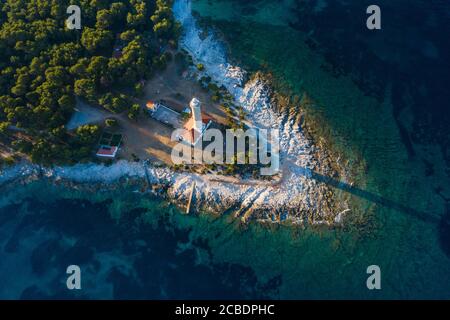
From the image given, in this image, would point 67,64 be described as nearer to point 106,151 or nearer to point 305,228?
point 106,151

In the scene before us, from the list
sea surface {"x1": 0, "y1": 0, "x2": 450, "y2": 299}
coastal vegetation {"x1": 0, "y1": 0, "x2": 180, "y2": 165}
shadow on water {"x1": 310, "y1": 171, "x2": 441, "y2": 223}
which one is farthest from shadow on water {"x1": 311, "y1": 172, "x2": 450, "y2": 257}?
coastal vegetation {"x1": 0, "y1": 0, "x2": 180, "y2": 165}

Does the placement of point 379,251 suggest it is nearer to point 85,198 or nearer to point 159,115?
point 159,115

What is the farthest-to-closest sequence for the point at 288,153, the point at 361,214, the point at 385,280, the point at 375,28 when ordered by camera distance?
the point at 375,28, the point at 288,153, the point at 361,214, the point at 385,280

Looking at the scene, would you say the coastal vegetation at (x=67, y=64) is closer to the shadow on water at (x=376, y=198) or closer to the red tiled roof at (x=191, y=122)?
the red tiled roof at (x=191, y=122)

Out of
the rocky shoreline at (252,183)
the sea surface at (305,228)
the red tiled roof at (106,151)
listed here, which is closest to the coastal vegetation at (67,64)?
the red tiled roof at (106,151)

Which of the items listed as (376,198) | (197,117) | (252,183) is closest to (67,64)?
(197,117)

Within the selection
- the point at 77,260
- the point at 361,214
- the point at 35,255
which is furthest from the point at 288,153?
the point at 35,255

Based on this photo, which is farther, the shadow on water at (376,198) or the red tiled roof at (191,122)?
the red tiled roof at (191,122)
